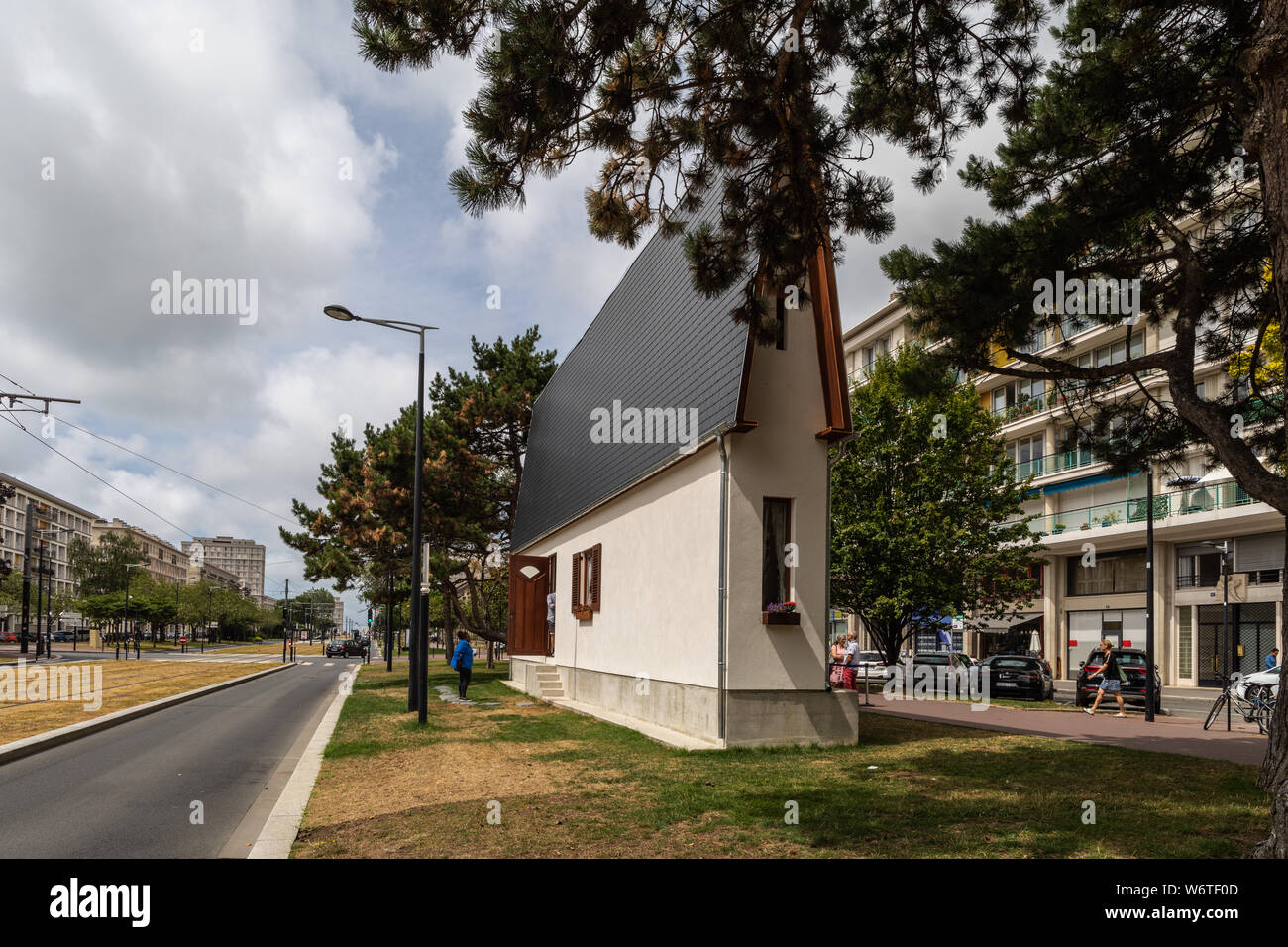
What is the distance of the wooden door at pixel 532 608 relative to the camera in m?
26.3

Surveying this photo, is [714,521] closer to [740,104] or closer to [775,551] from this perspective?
[775,551]

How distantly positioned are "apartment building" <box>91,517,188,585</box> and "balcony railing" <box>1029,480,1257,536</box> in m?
135

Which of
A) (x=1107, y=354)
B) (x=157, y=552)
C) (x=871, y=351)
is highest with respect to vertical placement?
(x=871, y=351)

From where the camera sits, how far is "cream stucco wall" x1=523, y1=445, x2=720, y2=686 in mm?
13594

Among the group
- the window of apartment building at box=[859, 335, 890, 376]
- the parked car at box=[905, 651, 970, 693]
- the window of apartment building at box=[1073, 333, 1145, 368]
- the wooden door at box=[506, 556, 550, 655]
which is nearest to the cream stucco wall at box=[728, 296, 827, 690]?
the wooden door at box=[506, 556, 550, 655]

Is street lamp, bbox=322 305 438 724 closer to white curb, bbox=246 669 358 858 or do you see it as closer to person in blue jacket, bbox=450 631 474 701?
person in blue jacket, bbox=450 631 474 701

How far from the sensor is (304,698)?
24.2 metres

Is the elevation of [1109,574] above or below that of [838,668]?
above

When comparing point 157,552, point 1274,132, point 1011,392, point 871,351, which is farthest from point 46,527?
point 1274,132

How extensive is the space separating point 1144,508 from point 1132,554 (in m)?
3.43

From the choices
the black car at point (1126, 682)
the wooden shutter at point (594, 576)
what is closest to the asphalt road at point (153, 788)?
the wooden shutter at point (594, 576)

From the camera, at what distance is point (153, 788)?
9.95 m
